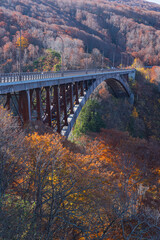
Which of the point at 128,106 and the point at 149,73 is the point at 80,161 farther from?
the point at 149,73

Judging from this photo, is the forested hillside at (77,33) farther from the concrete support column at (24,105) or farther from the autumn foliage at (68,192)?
the autumn foliage at (68,192)

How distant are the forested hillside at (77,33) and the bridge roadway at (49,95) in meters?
10.1

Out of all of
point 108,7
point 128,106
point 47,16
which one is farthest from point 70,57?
point 108,7

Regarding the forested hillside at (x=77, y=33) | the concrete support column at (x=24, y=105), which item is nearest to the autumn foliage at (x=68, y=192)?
the concrete support column at (x=24, y=105)

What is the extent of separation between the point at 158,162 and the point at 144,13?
166280 millimetres

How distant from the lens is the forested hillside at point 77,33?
63.5 m

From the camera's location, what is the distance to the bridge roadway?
1593 cm

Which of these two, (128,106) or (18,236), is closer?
(18,236)

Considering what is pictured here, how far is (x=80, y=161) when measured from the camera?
15602 mm

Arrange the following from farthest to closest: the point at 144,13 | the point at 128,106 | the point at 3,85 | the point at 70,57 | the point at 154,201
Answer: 1. the point at 144,13
2. the point at 70,57
3. the point at 128,106
4. the point at 154,201
5. the point at 3,85

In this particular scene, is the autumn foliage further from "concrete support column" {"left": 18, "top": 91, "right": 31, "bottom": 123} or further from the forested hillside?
the forested hillside

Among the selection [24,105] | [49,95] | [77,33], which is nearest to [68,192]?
[24,105]

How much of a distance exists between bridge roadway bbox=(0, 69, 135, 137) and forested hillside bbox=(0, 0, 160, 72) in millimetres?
10143

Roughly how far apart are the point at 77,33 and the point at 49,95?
93.2 metres
